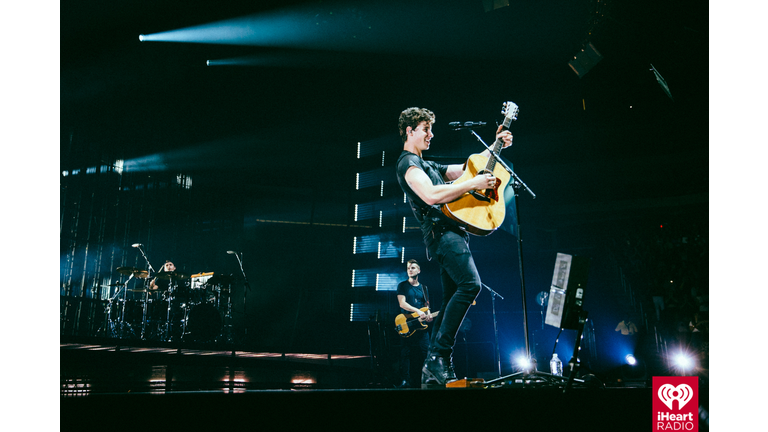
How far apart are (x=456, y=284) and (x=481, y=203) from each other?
52 centimetres

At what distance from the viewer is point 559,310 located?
2598mm

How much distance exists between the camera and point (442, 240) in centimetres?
291

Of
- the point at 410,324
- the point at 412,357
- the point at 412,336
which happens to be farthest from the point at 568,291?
the point at 412,357

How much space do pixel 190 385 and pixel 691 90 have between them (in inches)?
241

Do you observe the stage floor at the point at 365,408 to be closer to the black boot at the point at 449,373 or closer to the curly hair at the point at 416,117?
the black boot at the point at 449,373

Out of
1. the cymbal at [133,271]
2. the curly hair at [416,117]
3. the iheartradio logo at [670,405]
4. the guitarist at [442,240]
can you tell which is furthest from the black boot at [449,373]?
the cymbal at [133,271]

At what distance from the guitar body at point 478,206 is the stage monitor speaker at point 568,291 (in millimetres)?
473

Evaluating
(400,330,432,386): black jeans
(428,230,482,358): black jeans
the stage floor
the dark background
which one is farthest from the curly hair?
(400,330,432,386): black jeans

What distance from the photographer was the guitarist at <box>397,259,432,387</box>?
6.52m

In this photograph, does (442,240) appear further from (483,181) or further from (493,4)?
(493,4)

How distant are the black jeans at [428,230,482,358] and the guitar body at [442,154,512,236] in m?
0.12

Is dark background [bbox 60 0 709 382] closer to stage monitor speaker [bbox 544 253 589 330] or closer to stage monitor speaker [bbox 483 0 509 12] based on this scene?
stage monitor speaker [bbox 483 0 509 12]

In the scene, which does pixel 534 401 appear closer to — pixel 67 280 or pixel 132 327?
pixel 132 327
